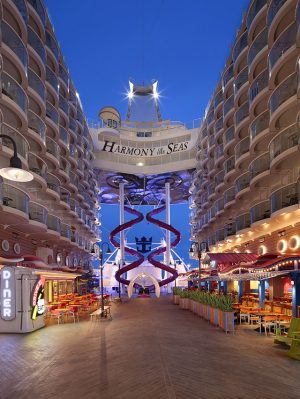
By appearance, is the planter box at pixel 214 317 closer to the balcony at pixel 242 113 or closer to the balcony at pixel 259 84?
the balcony at pixel 259 84

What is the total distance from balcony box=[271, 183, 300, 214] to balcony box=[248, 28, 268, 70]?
1123 cm

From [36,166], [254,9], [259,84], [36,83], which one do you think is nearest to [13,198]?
[36,166]

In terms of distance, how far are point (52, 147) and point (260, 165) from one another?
17.2m

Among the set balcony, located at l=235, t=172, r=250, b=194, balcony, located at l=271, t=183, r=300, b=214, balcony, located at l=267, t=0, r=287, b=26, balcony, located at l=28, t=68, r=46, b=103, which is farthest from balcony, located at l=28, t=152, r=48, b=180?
balcony, located at l=267, t=0, r=287, b=26

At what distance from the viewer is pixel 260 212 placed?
26.7m

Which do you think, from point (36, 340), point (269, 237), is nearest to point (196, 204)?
point (269, 237)

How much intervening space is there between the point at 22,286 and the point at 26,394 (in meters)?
9.39

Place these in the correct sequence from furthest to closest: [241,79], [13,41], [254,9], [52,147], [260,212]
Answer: [241,79]
[52,147]
[254,9]
[260,212]
[13,41]

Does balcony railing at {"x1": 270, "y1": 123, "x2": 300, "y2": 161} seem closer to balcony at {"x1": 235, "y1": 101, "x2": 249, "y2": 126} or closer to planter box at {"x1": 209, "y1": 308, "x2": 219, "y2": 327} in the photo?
balcony at {"x1": 235, "y1": 101, "x2": 249, "y2": 126}

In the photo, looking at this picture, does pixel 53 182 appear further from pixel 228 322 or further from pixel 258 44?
pixel 228 322

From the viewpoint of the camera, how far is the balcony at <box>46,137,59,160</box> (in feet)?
102

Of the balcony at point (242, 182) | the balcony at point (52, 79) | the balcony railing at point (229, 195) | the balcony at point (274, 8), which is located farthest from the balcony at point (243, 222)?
the balcony at point (52, 79)

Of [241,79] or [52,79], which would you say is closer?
[241,79]

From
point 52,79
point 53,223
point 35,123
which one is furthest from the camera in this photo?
point 52,79
